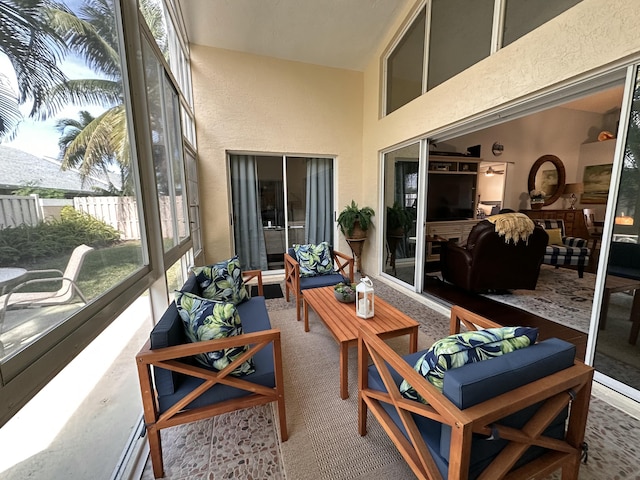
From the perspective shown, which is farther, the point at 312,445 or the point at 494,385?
the point at 312,445

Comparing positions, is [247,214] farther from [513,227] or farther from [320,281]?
[513,227]

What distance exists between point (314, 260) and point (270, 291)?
1.06 meters

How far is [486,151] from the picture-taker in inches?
210

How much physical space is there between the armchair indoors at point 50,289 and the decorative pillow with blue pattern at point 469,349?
4.53ft

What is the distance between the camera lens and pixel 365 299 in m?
1.96

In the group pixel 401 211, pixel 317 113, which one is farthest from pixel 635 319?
pixel 317 113

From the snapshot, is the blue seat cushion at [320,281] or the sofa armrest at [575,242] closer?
the blue seat cushion at [320,281]

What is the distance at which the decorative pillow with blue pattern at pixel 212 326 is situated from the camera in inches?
51.0

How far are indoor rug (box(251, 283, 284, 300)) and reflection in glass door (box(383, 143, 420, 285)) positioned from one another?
1.88 m

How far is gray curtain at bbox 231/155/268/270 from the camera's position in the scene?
14.1 feet

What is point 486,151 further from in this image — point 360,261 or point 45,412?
point 45,412

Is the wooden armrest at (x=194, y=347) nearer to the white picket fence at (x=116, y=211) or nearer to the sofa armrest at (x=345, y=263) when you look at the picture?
the white picket fence at (x=116, y=211)

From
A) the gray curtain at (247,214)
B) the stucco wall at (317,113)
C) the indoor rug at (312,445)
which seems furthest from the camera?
the gray curtain at (247,214)

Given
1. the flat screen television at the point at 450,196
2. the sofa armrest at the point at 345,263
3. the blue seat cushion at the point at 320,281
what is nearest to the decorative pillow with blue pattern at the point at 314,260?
the blue seat cushion at the point at 320,281
